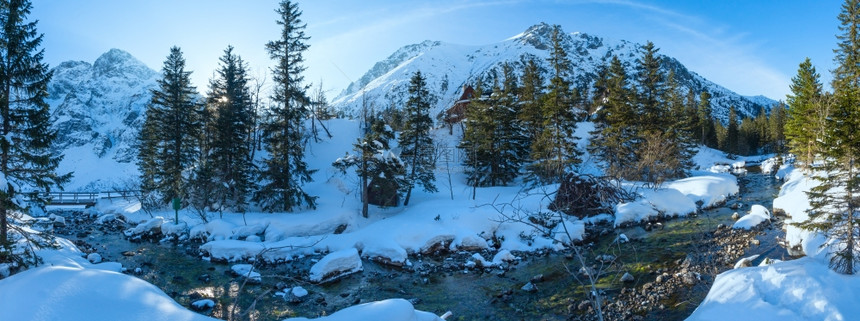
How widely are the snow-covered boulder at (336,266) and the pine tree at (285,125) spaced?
11344 mm

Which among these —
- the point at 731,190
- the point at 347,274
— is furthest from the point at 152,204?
the point at 731,190

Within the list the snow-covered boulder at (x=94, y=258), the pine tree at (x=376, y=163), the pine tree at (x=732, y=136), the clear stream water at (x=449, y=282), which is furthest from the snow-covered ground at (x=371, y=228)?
the pine tree at (x=732, y=136)

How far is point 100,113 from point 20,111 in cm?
15347

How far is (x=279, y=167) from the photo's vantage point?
1020 inches

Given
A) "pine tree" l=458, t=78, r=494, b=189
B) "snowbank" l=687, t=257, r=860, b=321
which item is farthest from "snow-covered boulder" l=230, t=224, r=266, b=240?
"snowbank" l=687, t=257, r=860, b=321

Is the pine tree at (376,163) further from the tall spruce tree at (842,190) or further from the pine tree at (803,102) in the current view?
the pine tree at (803,102)

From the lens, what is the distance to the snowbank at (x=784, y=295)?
7.70 metres

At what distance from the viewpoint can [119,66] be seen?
169875 millimetres

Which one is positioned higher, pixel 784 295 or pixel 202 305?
pixel 784 295

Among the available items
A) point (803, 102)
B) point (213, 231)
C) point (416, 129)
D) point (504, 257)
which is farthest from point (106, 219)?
point (803, 102)

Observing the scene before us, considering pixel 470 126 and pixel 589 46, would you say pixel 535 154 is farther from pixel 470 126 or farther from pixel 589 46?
pixel 589 46

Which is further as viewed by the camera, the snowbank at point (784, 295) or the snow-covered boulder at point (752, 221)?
the snow-covered boulder at point (752, 221)

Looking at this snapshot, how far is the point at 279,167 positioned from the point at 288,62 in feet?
24.1

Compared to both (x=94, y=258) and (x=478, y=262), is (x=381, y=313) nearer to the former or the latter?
(x=478, y=262)
